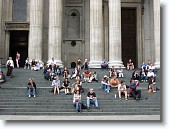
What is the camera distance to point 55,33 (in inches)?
1171

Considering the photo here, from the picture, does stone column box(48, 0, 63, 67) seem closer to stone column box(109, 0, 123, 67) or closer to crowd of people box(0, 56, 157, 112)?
A: crowd of people box(0, 56, 157, 112)

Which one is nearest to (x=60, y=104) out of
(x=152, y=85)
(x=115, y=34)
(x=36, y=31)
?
(x=152, y=85)

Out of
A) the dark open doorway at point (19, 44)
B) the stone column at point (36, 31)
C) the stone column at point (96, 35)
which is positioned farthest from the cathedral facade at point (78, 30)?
the stone column at point (96, 35)

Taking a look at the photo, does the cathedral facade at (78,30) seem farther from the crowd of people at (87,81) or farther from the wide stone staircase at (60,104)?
the wide stone staircase at (60,104)

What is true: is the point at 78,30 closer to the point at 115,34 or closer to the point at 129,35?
the point at 129,35

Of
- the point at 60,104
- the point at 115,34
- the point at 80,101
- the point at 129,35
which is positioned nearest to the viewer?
the point at 80,101

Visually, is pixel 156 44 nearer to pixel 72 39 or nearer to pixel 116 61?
pixel 116 61

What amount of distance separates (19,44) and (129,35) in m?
13.8

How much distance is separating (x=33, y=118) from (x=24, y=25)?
20741 mm

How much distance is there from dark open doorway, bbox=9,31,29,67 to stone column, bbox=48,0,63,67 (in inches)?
284

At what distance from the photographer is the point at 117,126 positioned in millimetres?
13805

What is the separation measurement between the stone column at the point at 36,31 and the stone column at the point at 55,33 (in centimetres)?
117

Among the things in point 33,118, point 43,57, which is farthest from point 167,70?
point 43,57

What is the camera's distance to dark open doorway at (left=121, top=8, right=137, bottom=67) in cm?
3684
